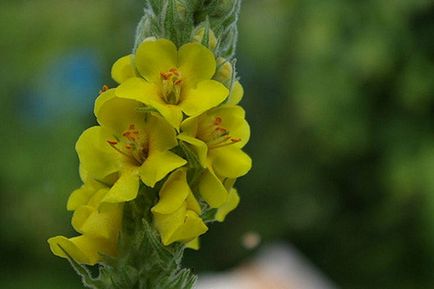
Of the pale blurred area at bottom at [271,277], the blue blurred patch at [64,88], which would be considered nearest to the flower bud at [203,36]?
the pale blurred area at bottom at [271,277]

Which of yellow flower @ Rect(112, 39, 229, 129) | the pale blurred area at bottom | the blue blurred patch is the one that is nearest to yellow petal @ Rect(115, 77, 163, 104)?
yellow flower @ Rect(112, 39, 229, 129)

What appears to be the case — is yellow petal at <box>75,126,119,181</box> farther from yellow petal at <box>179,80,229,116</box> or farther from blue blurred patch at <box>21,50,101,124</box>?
blue blurred patch at <box>21,50,101,124</box>

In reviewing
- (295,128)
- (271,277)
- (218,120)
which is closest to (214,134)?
(218,120)

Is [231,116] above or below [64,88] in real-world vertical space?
above

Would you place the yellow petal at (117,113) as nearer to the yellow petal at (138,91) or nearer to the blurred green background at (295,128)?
the yellow petal at (138,91)

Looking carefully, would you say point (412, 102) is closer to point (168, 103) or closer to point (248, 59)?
point (248, 59)

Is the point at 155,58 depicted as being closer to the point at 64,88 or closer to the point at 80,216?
the point at 80,216

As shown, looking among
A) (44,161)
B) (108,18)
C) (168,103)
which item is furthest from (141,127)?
(108,18)
